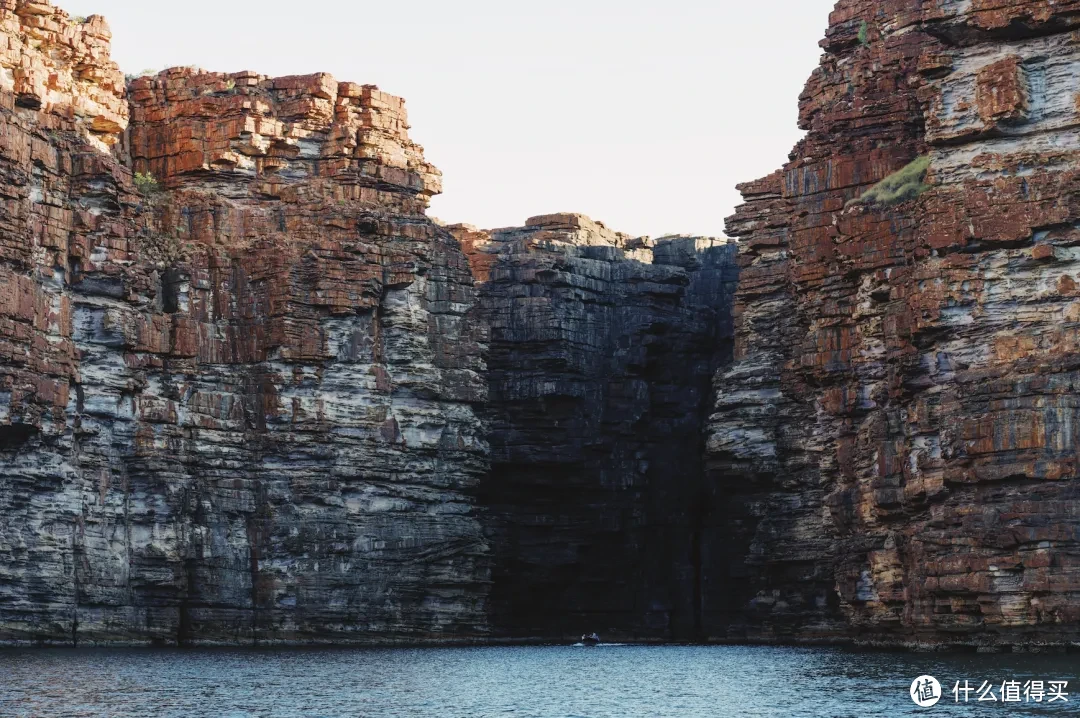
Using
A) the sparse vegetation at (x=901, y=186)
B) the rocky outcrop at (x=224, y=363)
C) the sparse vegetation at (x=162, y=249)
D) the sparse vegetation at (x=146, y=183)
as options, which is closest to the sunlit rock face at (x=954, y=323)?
the sparse vegetation at (x=901, y=186)

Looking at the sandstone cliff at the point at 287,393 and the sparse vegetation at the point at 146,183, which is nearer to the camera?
the sandstone cliff at the point at 287,393

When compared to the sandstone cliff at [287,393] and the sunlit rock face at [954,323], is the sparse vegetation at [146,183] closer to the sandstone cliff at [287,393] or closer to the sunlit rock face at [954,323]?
the sandstone cliff at [287,393]

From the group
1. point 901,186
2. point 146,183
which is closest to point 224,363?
point 146,183

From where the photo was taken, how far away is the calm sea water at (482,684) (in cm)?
9269

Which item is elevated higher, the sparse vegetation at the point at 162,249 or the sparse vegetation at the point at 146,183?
the sparse vegetation at the point at 146,183

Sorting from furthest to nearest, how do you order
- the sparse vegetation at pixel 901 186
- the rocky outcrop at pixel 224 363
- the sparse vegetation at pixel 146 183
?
the sparse vegetation at pixel 146 183
the rocky outcrop at pixel 224 363
the sparse vegetation at pixel 901 186

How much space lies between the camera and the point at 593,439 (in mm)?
175750

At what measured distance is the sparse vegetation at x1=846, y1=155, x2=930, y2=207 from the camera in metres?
126

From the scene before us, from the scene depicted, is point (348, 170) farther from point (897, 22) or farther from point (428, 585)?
point (897, 22)

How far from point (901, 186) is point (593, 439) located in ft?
174

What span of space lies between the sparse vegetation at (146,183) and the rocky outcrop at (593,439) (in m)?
27.8

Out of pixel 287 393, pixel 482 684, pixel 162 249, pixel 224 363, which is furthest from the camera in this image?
pixel 224 363

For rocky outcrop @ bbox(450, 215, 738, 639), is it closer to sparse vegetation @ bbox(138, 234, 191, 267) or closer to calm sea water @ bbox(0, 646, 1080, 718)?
sparse vegetation @ bbox(138, 234, 191, 267)

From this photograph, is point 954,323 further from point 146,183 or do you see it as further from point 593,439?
point 146,183
